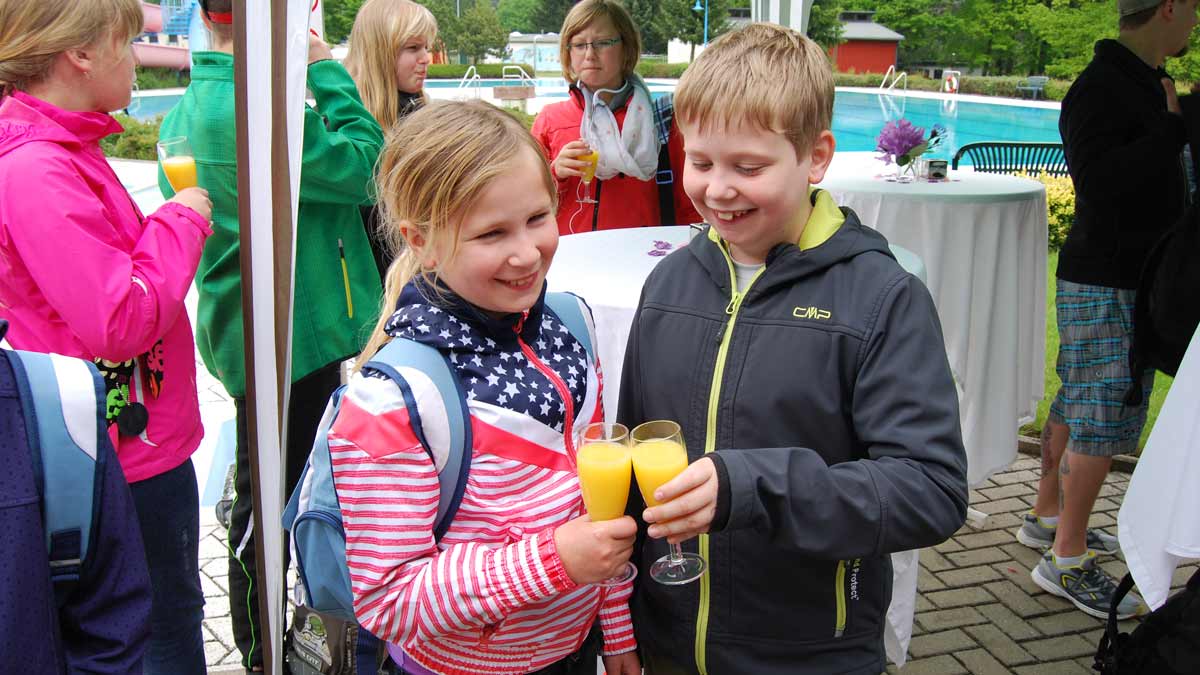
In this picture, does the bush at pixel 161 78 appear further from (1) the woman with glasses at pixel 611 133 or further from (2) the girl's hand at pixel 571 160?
(2) the girl's hand at pixel 571 160

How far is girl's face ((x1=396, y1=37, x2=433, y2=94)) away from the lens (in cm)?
365

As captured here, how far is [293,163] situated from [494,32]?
157 ft

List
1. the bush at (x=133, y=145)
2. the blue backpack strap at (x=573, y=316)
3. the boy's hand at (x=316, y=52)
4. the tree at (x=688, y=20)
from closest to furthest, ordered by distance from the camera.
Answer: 1. the blue backpack strap at (x=573, y=316)
2. the boy's hand at (x=316, y=52)
3. the bush at (x=133, y=145)
4. the tree at (x=688, y=20)

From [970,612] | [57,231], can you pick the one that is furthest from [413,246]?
[970,612]

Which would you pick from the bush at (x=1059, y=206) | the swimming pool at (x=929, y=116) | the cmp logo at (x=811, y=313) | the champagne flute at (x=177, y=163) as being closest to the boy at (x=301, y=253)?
the champagne flute at (x=177, y=163)

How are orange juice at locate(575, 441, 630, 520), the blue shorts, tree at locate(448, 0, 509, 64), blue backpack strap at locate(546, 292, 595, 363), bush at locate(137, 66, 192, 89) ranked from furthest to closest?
tree at locate(448, 0, 509, 64) < bush at locate(137, 66, 192, 89) < the blue shorts < blue backpack strap at locate(546, 292, 595, 363) < orange juice at locate(575, 441, 630, 520)

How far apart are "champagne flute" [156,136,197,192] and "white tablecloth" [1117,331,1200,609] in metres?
2.46

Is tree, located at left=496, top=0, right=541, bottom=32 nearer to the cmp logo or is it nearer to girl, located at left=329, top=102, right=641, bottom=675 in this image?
girl, located at left=329, top=102, right=641, bottom=675

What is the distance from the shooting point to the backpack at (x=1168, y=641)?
6.17 feet

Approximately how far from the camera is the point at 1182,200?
329 centimetres

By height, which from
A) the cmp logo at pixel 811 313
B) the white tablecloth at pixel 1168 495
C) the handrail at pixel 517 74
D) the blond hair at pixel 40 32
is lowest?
the white tablecloth at pixel 1168 495

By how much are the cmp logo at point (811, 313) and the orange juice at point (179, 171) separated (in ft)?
5.95

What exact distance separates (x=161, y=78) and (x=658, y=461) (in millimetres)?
30763

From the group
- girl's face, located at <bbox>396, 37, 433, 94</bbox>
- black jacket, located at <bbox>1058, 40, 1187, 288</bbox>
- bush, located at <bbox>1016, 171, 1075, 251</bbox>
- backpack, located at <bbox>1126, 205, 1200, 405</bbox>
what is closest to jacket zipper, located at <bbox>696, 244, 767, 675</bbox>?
backpack, located at <bbox>1126, 205, 1200, 405</bbox>
